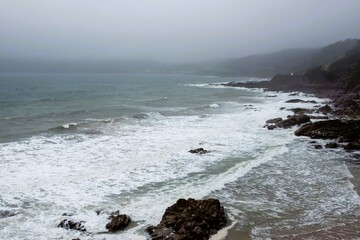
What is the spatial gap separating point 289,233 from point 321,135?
17245 mm

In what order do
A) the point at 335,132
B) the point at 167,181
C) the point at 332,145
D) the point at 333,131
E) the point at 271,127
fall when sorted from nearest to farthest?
the point at 167,181 → the point at 332,145 → the point at 335,132 → the point at 333,131 → the point at 271,127

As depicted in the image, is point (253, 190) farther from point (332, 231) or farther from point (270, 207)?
point (332, 231)

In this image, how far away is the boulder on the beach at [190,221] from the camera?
1091 cm

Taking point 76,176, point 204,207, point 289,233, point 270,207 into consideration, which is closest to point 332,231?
point 289,233

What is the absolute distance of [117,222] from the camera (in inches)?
473

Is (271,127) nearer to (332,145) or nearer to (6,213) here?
(332,145)

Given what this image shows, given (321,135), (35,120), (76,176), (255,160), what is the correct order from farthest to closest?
(35,120) < (321,135) < (255,160) < (76,176)

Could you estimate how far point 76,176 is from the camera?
1777 cm

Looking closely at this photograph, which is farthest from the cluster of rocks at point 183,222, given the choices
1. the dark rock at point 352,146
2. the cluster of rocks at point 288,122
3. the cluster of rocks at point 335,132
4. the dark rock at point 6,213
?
the cluster of rocks at point 288,122

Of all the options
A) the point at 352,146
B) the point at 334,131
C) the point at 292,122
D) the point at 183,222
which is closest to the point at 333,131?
the point at 334,131

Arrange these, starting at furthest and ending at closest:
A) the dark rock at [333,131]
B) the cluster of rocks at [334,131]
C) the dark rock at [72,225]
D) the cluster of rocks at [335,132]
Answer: the dark rock at [333,131], the cluster of rocks at [335,132], the cluster of rocks at [334,131], the dark rock at [72,225]

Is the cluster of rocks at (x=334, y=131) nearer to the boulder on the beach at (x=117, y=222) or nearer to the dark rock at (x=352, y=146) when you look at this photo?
the dark rock at (x=352, y=146)

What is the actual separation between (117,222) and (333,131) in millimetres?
20567

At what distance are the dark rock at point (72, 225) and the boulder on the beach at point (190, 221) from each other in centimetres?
229
